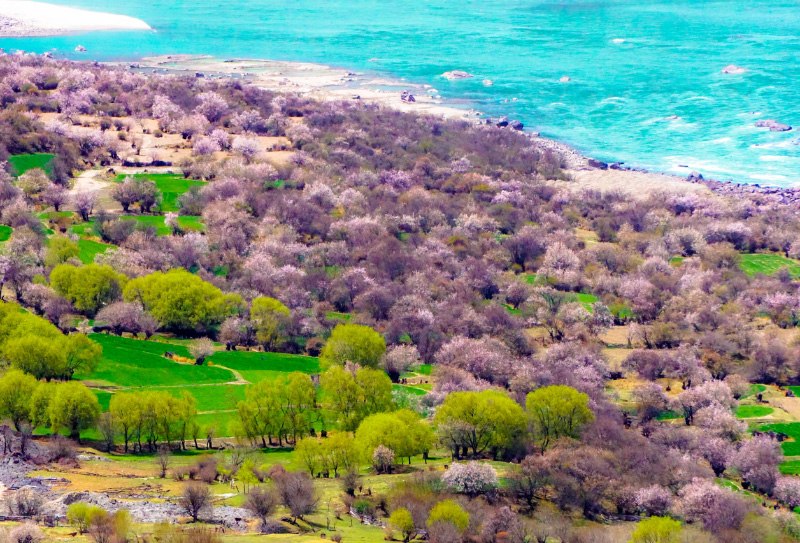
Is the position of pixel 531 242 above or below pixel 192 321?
above

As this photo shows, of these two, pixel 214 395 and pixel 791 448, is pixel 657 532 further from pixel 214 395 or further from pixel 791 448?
pixel 214 395

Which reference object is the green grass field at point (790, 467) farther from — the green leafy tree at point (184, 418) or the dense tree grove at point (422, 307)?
the green leafy tree at point (184, 418)

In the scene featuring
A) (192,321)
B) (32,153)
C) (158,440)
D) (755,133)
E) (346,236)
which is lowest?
(158,440)

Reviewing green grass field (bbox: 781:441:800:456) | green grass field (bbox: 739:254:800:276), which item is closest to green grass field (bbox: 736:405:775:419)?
green grass field (bbox: 781:441:800:456)

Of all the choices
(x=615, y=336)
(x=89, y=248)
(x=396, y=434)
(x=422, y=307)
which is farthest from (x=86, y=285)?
(x=615, y=336)

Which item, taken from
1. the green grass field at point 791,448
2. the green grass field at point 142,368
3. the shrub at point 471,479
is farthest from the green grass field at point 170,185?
the green grass field at point 791,448

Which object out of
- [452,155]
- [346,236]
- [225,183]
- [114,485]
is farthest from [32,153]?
[114,485]

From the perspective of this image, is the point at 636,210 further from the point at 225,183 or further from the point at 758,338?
the point at 225,183
